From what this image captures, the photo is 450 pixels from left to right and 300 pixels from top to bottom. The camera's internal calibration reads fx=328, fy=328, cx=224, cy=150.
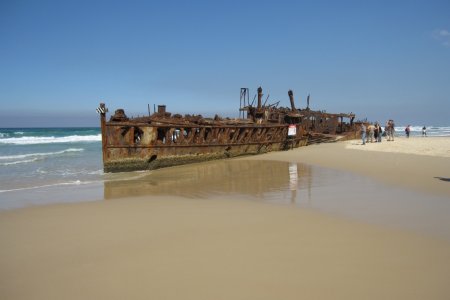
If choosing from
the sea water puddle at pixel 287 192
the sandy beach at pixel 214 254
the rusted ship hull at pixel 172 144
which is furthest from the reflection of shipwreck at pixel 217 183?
the sandy beach at pixel 214 254

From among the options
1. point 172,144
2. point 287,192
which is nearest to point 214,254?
point 287,192

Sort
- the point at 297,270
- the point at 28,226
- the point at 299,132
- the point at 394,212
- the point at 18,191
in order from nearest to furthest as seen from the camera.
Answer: the point at 297,270
the point at 28,226
the point at 394,212
the point at 18,191
the point at 299,132

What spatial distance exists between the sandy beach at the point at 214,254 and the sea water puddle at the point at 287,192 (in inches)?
9.4

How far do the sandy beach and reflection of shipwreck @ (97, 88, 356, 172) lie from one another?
19.1 ft

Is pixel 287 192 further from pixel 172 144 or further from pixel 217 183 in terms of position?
pixel 172 144

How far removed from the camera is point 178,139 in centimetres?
1386

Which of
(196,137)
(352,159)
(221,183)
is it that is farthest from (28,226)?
(352,159)

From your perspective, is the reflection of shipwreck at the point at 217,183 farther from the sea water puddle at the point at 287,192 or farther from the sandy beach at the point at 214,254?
the sandy beach at the point at 214,254

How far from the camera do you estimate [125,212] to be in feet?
20.5

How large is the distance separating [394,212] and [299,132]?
1611 cm

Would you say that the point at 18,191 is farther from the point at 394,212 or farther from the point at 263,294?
the point at 394,212

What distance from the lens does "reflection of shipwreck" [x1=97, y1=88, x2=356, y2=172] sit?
40.2 feet

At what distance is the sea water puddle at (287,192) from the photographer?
18.8 ft

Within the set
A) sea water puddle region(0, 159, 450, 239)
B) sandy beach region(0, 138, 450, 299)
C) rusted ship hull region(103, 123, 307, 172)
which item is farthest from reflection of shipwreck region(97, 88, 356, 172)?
sandy beach region(0, 138, 450, 299)
